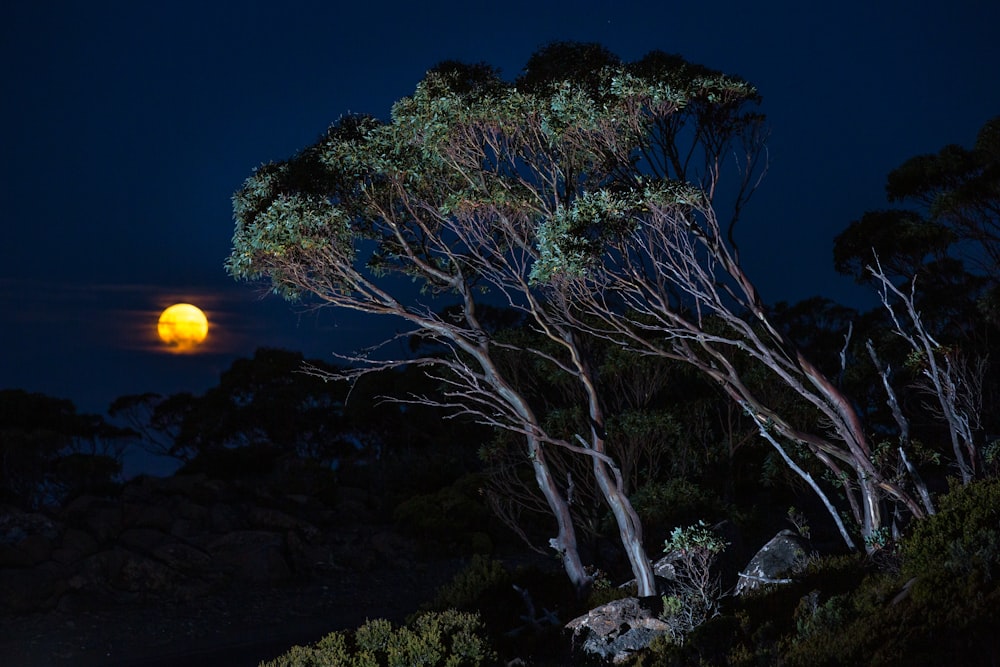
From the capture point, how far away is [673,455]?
16.2m

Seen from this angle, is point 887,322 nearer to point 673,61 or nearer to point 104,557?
point 673,61

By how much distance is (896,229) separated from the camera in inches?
854

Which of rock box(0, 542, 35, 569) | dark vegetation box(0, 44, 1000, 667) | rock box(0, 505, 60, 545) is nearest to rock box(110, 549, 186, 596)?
rock box(0, 542, 35, 569)

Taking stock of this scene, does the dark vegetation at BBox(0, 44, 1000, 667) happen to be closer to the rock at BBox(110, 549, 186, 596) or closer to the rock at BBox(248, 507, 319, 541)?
the rock at BBox(248, 507, 319, 541)

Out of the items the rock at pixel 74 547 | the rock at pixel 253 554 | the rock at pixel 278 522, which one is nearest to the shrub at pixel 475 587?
the rock at pixel 253 554

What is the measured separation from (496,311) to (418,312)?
15778 mm

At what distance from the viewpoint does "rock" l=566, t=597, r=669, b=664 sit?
10148 mm

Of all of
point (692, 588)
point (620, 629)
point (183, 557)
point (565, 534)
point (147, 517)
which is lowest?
point (620, 629)

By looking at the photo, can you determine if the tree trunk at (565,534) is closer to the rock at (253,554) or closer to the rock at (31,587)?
the rock at (253,554)

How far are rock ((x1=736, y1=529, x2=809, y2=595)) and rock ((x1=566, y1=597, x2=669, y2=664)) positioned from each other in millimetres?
1256

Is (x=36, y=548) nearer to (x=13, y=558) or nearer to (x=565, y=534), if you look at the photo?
(x=13, y=558)

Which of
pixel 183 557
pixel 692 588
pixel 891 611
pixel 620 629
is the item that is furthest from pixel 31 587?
pixel 891 611

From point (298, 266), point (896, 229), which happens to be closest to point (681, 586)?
point (298, 266)

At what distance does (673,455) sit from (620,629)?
6086mm
